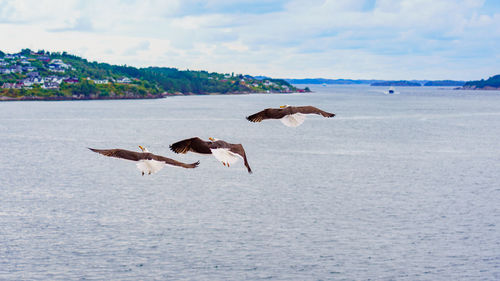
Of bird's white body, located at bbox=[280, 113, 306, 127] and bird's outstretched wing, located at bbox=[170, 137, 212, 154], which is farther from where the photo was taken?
bird's white body, located at bbox=[280, 113, 306, 127]

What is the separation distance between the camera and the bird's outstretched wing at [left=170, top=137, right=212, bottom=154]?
9.59m

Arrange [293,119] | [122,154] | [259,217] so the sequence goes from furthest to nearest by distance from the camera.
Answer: [259,217] < [293,119] < [122,154]

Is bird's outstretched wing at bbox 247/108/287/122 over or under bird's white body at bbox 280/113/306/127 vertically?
over

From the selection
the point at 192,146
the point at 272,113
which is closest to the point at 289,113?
the point at 272,113

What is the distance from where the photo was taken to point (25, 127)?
171 metres

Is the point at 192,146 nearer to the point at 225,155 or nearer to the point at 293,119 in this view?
the point at 225,155

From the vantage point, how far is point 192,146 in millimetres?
9812

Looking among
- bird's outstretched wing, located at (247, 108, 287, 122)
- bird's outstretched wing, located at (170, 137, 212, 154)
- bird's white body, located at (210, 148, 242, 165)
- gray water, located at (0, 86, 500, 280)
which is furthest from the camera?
gray water, located at (0, 86, 500, 280)

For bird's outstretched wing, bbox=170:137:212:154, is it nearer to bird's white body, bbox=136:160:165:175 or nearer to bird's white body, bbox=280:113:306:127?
bird's white body, bbox=136:160:165:175

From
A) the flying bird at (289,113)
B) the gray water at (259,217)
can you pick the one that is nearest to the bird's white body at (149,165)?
the flying bird at (289,113)

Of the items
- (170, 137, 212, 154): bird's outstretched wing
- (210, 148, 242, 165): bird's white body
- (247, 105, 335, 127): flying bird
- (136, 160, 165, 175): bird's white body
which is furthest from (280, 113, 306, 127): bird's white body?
(136, 160, 165, 175): bird's white body

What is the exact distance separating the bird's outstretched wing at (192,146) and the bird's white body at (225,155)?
0.76 ft

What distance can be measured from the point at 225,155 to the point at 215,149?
200mm

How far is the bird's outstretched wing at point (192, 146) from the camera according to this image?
31.4 feet
